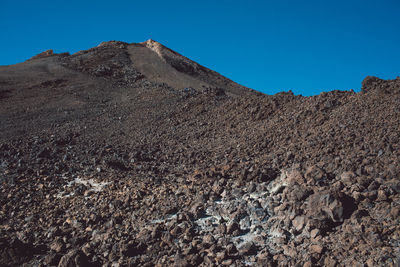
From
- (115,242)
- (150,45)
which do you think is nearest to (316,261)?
(115,242)

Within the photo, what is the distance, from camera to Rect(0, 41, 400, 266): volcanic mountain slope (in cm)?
410

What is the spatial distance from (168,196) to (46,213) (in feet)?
7.29

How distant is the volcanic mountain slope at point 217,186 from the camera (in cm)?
410

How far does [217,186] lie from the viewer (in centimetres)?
577

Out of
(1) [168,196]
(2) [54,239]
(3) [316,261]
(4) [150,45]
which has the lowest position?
(2) [54,239]

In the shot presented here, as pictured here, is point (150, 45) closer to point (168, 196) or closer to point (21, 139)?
point (21, 139)

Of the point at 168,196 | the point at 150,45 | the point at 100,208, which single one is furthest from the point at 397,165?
the point at 150,45

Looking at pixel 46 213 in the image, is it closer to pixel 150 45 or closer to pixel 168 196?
pixel 168 196

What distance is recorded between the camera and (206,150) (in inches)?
346

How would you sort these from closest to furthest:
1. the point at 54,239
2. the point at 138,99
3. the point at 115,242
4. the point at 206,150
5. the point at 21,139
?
the point at 115,242 < the point at 54,239 < the point at 206,150 < the point at 21,139 < the point at 138,99

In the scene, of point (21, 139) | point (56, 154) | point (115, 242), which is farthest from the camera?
point (21, 139)

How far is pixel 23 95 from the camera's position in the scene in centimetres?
1805

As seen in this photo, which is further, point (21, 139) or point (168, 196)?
point (21, 139)

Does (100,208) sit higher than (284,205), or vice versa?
(284,205)
